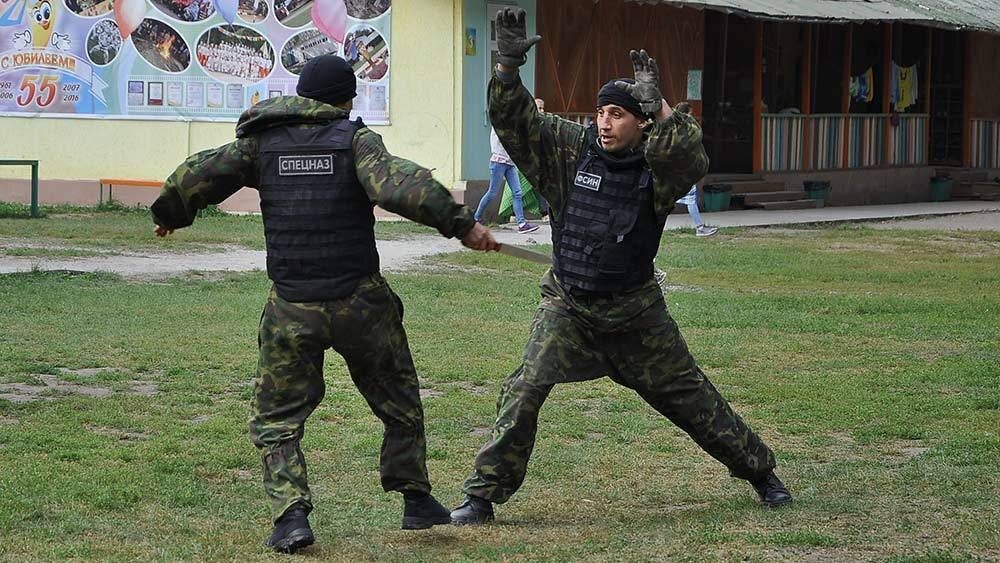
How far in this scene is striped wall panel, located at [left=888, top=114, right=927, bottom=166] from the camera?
27.5 m

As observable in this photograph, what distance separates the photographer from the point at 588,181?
19.3 feet

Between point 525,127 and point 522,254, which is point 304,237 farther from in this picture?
point 525,127

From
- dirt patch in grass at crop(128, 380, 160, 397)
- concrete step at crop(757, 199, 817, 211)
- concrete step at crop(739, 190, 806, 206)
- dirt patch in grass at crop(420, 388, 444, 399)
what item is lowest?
dirt patch in grass at crop(420, 388, 444, 399)

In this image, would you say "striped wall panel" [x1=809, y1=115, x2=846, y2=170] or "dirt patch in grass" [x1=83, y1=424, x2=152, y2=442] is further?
"striped wall panel" [x1=809, y1=115, x2=846, y2=170]

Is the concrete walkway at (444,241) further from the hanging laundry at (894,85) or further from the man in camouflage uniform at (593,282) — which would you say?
the man in camouflage uniform at (593,282)

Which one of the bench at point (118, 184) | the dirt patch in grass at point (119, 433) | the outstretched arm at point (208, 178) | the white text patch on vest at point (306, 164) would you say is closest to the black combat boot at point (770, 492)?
the white text patch on vest at point (306, 164)

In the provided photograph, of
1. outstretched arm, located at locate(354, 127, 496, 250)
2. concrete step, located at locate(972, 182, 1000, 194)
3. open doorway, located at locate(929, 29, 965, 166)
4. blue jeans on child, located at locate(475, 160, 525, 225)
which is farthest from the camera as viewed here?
→ open doorway, located at locate(929, 29, 965, 166)

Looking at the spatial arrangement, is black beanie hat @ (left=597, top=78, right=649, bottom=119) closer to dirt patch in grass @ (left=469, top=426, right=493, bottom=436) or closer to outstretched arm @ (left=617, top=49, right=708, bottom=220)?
outstretched arm @ (left=617, top=49, right=708, bottom=220)

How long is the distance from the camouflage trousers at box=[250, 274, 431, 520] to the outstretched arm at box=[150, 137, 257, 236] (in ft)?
1.39

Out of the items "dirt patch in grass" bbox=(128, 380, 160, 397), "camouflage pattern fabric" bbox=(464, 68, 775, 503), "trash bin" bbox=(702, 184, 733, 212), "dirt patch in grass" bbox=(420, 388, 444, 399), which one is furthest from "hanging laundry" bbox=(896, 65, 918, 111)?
"camouflage pattern fabric" bbox=(464, 68, 775, 503)

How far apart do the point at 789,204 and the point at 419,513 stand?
62.3 feet

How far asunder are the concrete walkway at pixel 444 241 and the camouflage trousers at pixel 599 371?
588 centimetres

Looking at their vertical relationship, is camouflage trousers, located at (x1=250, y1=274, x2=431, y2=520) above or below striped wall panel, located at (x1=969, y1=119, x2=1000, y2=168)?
below

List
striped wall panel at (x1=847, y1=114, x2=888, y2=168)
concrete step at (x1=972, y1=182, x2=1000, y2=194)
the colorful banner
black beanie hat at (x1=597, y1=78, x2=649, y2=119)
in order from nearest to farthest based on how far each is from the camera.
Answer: black beanie hat at (x1=597, y1=78, x2=649, y2=119) → the colorful banner → striped wall panel at (x1=847, y1=114, x2=888, y2=168) → concrete step at (x1=972, y1=182, x2=1000, y2=194)
